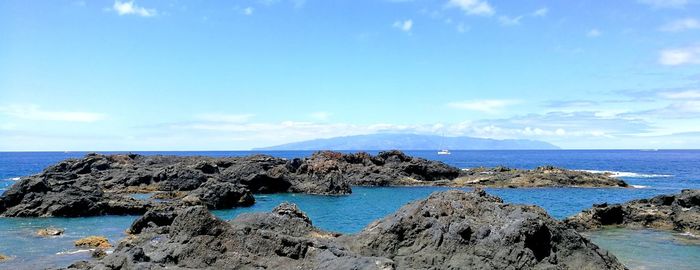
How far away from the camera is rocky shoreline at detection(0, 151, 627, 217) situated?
5312 cm

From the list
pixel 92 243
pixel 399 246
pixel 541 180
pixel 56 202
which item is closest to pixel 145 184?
pixel 56 202

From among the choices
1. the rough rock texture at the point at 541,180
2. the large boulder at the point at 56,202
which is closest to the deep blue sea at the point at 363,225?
the large boulder at the point at 56,202

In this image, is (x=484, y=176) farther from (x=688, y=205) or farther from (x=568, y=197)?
(x=688, y=205)

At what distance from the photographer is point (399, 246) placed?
19328mm

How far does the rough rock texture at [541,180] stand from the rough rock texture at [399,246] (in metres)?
72.4

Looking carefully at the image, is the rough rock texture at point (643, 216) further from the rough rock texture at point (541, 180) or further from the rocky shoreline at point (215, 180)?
the rough rock texture at point (541, 180)

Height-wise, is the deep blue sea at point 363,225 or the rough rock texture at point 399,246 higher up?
the rough rock texture at point 399,246

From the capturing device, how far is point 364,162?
356 ft

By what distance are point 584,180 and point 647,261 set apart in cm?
6764

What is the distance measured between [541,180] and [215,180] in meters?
55.6

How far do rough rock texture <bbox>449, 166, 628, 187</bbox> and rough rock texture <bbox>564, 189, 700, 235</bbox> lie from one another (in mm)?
44510

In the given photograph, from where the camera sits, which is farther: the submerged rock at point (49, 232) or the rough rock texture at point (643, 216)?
the rough rock texture at point (643, 216)

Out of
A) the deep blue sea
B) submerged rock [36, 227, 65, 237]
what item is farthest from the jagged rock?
submerged rock [36, 227, 65, 237]

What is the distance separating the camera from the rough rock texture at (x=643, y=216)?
4178cm
